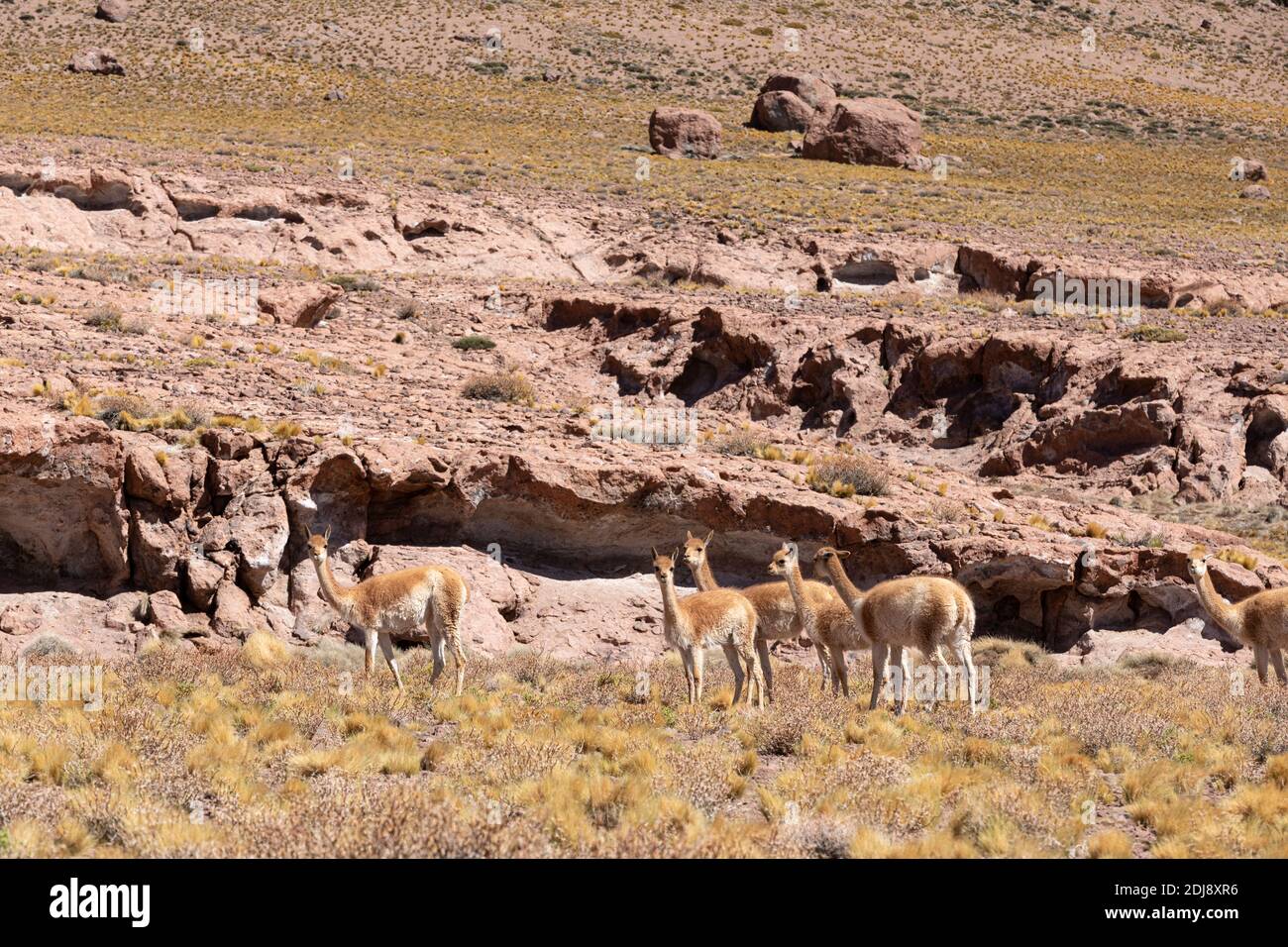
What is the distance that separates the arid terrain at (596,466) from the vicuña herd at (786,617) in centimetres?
55

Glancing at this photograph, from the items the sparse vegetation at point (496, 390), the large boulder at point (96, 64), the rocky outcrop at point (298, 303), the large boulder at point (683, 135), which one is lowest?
the sparse vegetation at point (496, 390)

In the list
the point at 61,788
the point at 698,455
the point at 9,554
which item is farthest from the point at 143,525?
the point at 698,455

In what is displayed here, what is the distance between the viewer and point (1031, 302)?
99.1 ft

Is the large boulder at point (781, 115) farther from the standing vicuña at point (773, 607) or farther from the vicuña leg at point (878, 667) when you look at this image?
the vicuña leg at point (878, 667)

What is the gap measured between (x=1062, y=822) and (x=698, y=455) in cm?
981

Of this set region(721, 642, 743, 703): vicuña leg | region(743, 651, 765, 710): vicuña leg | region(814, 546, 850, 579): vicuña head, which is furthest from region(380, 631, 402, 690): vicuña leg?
region(814, 546, 850, 579): vicuña head

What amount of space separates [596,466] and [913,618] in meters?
6.20

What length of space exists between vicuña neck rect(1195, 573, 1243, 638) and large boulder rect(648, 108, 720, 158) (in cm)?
4070

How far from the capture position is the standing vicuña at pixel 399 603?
11.7 meters

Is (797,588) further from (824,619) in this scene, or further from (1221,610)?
(1221,610)

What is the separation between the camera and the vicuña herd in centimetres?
1031

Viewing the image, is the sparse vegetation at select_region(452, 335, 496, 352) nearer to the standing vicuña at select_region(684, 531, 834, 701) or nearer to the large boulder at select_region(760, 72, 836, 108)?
the standing vicuña at select_region(684, 531, 834, 701)

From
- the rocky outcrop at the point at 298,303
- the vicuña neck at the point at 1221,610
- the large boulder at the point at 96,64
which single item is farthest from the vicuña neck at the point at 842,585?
the large boulder at the point at 96,64

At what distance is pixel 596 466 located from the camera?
15.3m
